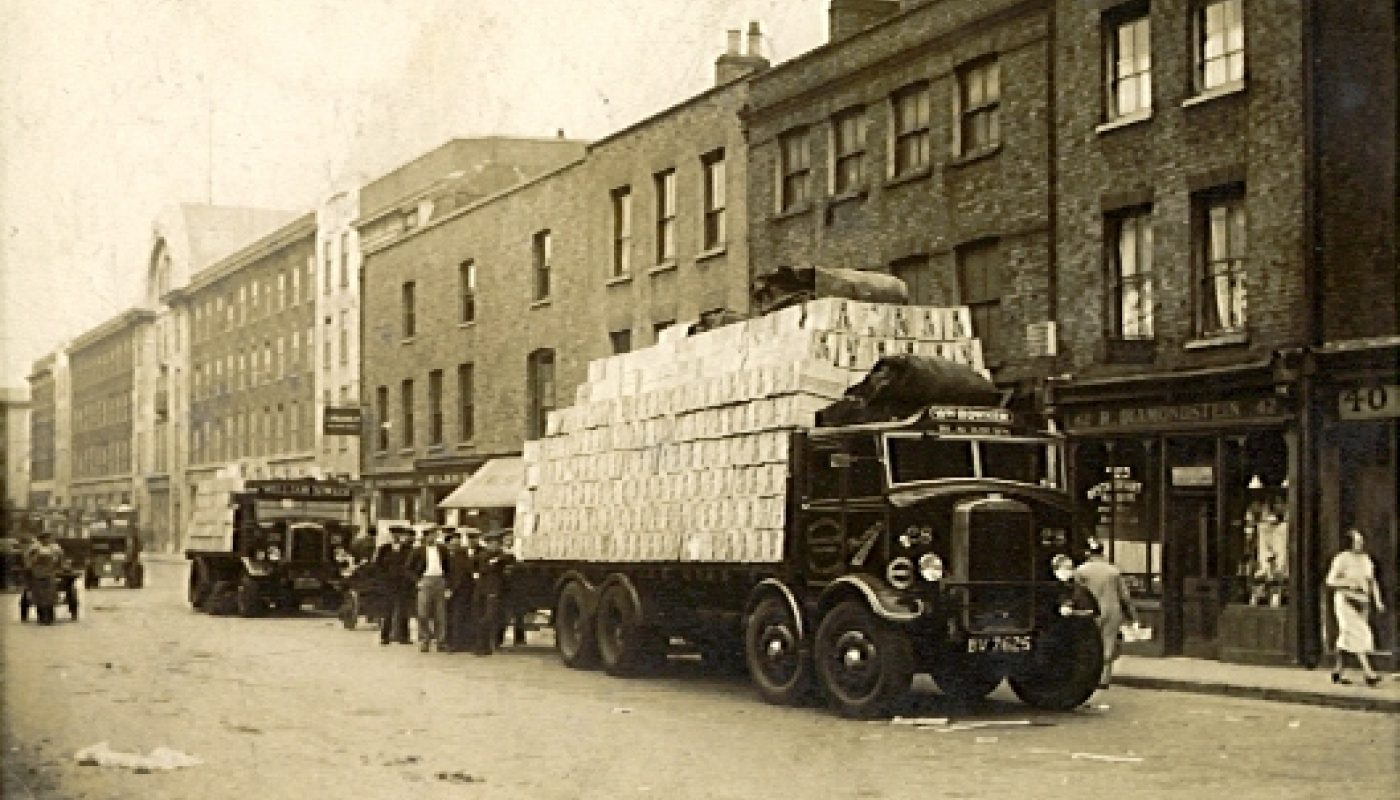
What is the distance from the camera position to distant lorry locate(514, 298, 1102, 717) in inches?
581

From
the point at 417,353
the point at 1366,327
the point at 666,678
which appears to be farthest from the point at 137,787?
the point at 417,353

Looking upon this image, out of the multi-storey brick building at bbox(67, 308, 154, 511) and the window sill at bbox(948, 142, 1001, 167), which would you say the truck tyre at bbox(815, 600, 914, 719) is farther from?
the multi-storey brick building at bbox(67, 308, 154, 511)

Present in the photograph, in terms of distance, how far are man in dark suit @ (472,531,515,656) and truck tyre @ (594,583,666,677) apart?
11.2ft

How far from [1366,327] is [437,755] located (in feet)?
40.7

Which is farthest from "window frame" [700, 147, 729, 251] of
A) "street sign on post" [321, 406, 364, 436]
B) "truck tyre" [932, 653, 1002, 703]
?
"truck tyre" [932, 653, 1002, 703]

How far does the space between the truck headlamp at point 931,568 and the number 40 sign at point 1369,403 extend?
665cm

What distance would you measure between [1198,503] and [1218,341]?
2039mm

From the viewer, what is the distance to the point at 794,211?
2953 centimetres

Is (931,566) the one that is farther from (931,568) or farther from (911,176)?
(911,176)

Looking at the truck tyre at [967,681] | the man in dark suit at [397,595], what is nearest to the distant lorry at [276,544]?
the man in dark suit at [397,595]

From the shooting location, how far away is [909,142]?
88.3 feet

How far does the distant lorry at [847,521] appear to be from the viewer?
48.4ft

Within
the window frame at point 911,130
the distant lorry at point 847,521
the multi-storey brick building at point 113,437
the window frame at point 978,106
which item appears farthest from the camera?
the multi-storey brick building at point 113,437

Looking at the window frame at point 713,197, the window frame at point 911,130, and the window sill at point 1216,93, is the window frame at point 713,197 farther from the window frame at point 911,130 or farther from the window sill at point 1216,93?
the window sill at point 1216,93
